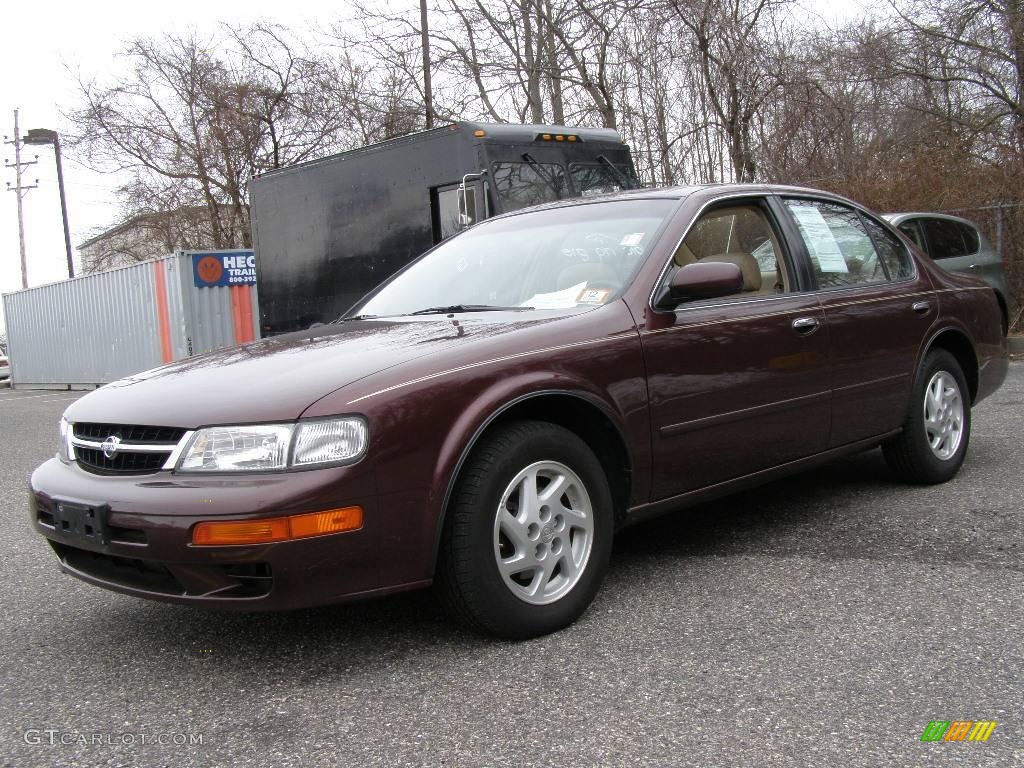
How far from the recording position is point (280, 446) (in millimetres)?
2768

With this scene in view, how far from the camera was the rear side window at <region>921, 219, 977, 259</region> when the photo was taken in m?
10.0

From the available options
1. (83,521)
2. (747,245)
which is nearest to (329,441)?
(83,521)

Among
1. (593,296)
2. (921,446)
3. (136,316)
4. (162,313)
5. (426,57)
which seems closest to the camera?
(593,296)

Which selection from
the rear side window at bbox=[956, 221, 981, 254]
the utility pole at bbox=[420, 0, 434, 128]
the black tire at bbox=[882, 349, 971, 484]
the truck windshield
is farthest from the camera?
the utility pole at bbox=[420, 0, 434, 128]

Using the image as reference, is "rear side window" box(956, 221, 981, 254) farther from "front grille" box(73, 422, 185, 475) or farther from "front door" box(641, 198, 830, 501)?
"front grille" box(73, 422, 185, 475)

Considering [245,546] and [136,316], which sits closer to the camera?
[245,546]

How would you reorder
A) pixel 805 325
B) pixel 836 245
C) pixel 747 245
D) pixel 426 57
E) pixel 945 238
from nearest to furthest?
pixel 805 325
pixel 747 245
pixel 836 245
pixel 945 238
pixel 426 57

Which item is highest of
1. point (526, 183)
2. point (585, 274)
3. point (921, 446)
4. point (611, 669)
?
point (526, 183)

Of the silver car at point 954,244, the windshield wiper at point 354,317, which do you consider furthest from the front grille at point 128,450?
the silver car at point 954,244

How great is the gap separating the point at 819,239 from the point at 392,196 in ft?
18.7

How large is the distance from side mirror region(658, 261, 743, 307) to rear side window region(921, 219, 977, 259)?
7.27 m

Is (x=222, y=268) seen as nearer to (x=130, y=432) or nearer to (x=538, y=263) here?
(x=538, y=263)

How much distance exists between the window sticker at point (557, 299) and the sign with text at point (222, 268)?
14.1 meters

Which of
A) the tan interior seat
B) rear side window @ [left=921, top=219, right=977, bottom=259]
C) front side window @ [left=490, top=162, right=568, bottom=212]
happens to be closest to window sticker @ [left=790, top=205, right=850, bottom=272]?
the tan interior seat
